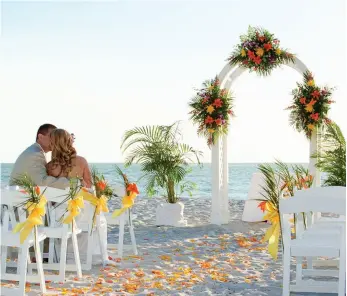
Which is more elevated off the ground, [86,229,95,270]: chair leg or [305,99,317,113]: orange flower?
[305,99,317,113]: orange flower

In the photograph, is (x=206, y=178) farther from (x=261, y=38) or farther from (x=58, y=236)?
(x=58, y=236)

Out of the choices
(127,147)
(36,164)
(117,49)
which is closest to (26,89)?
(117,49)

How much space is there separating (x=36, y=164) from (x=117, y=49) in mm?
24499

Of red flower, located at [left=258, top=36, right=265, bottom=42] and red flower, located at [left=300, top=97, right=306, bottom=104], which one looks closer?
red flower, located at [left=300, top=97, right=306, bottom=104]

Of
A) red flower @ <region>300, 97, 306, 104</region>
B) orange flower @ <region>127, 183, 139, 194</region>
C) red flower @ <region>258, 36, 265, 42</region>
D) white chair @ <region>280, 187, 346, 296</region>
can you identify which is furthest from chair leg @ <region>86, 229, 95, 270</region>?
red flower @ <region>258, 36, 265, 42</region>

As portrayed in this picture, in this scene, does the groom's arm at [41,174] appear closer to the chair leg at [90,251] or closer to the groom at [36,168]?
the groom at [36,168]

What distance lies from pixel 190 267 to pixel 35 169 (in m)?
2.01

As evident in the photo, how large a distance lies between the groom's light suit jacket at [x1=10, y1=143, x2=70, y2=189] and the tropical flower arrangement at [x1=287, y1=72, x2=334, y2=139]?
4402 millimetres

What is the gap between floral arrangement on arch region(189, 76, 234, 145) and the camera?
404 inches

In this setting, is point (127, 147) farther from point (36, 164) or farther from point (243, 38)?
point (36, 164)

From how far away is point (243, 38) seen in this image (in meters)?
10.4

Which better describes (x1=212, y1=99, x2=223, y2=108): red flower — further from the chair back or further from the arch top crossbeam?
the chair back

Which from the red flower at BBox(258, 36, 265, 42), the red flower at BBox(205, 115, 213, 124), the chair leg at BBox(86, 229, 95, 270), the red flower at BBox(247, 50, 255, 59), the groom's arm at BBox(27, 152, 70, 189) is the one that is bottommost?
the chair leg at BBox(86, 229, 95, 270)

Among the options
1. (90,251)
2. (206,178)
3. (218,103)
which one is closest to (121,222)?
(90,251)
